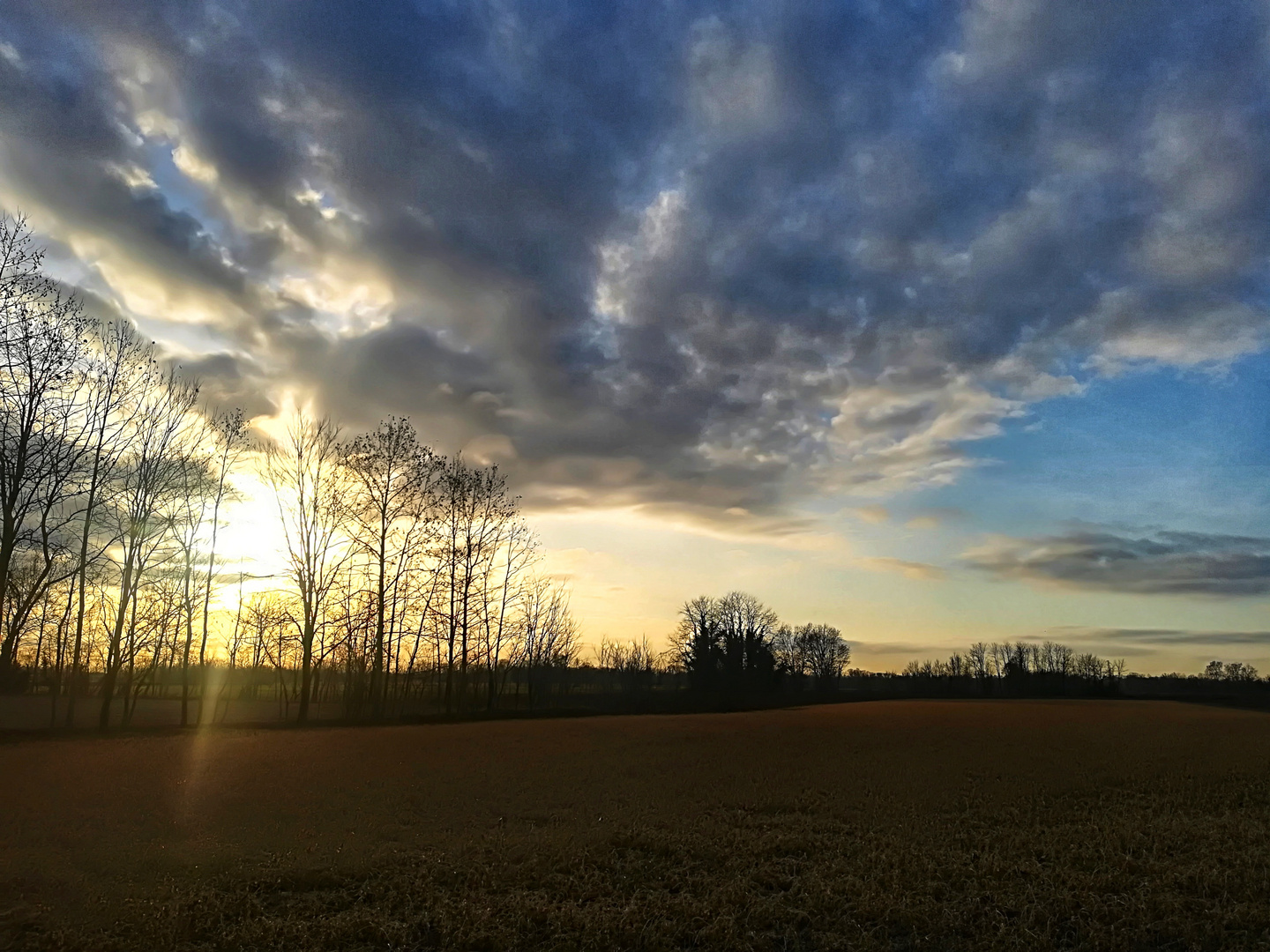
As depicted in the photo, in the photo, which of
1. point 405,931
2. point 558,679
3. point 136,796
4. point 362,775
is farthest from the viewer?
point 558,679

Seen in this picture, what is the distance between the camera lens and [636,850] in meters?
13.3

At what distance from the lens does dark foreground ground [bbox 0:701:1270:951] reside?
9680mm

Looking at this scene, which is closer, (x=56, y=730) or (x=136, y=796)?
(x=136, y=796)

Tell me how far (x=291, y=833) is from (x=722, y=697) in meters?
68.1

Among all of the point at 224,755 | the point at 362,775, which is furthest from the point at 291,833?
the point at 224,755

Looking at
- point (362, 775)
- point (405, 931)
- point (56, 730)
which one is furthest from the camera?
point (56, 730)

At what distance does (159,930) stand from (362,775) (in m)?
12.3

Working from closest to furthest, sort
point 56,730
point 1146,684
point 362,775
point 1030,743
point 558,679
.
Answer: point 362,775 → point 1030,743 → point 56,730 → point 558,679 → point 1146,684

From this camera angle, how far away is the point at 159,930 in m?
9.20

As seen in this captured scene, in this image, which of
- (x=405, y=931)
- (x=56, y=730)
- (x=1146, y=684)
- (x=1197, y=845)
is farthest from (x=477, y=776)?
(x=1146, y=684)

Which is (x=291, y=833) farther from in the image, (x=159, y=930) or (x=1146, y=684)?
(x=1146, y=684)

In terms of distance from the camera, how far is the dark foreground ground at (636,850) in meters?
9.68

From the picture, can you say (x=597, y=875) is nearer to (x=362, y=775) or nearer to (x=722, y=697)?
(x=362, y=775)

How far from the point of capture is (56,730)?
33.0m
